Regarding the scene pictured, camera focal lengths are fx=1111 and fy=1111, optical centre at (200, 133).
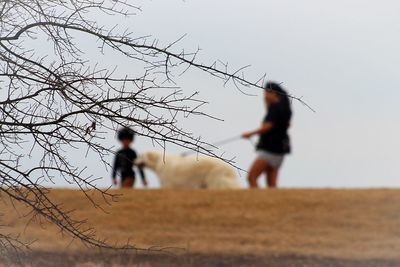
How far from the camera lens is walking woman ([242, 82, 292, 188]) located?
46.6 feet

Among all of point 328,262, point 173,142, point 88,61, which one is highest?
point 88,61

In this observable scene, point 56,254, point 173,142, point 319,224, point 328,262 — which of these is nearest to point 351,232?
point 319,224

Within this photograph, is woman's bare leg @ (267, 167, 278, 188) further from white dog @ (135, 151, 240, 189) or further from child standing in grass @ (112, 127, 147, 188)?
child standing in grass @ (112, 127, 147, 188)

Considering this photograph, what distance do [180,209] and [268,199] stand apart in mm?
1213

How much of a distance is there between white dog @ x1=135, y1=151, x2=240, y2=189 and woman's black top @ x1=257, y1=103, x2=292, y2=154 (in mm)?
1157

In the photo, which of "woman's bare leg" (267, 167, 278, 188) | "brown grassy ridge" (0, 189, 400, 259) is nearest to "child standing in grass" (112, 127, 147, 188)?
"brown grassy ridge" (0, 189, 400, 259)

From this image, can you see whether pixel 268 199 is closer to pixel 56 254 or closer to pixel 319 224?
pixel 319 224

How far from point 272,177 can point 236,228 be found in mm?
2077

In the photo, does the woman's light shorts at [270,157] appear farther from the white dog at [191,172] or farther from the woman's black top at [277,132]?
the white dog at [191,172]

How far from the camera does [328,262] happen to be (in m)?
12.0

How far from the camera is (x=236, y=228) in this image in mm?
13250

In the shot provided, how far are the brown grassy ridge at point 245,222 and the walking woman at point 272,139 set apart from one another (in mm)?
412

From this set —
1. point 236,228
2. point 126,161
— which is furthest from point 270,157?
point 126,161

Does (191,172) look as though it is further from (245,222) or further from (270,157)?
(245,222)
